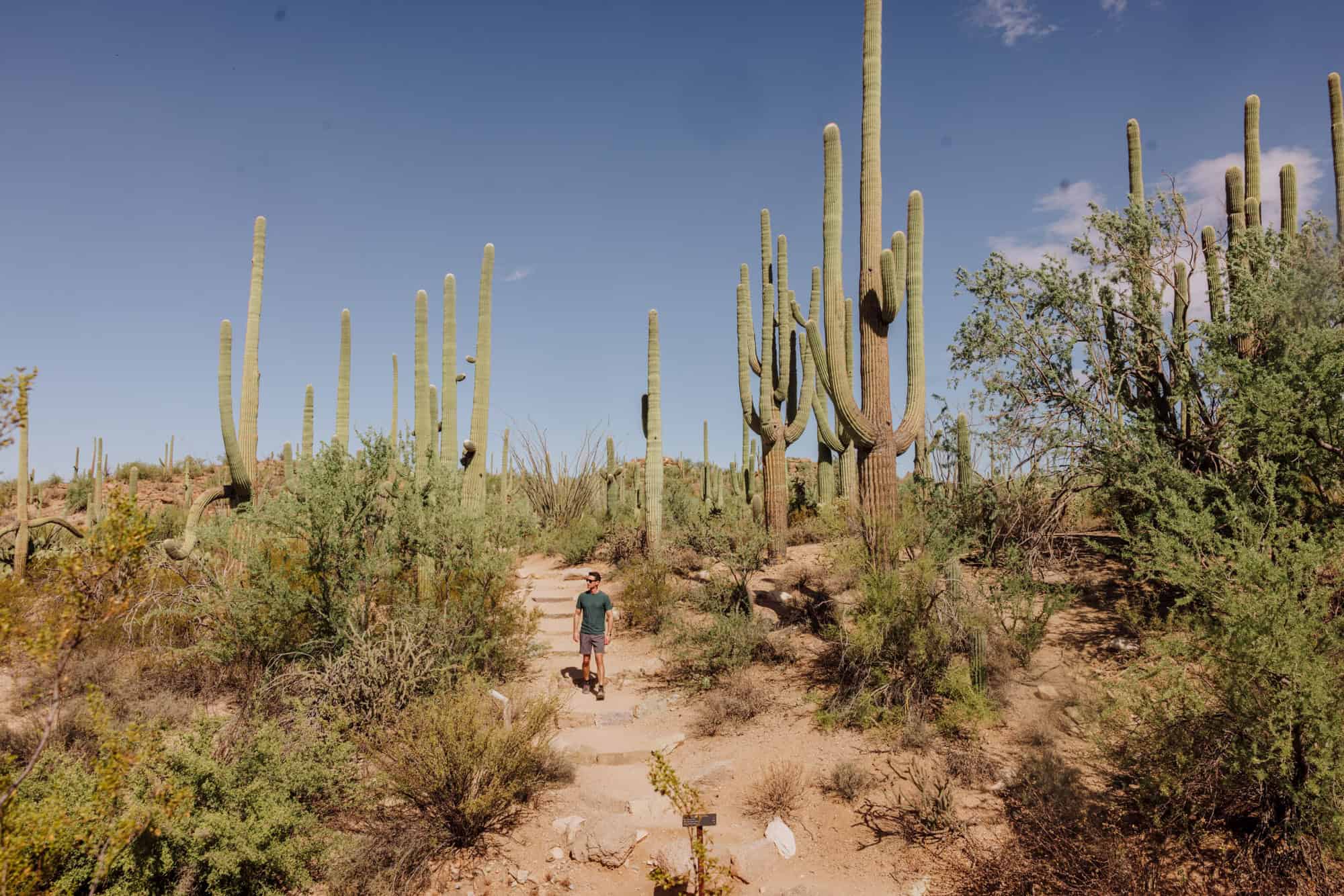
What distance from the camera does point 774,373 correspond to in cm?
1465

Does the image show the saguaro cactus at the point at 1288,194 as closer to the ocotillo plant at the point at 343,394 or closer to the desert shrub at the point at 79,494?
the ocotillo plant at the point at 343,394

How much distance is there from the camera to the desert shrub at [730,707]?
27.7ft

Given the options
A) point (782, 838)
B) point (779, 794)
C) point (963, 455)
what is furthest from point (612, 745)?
point (963, 455)

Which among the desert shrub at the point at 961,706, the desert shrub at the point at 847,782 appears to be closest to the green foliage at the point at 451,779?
the desert shrub at the point at 847,782

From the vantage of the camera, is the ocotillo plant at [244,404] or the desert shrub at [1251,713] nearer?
the desert shrub at [1251,713]

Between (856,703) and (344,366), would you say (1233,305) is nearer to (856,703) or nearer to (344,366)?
(856,703)

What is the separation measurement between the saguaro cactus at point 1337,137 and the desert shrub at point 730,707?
38.8ft

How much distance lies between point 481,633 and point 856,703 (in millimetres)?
4357

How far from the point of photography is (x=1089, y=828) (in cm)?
530

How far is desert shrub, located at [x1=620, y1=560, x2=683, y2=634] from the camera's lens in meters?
12.0

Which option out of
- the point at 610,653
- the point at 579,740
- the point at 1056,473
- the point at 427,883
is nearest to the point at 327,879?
the point at 427,883

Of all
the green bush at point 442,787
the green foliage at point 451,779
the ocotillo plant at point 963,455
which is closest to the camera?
the green bush at point 442,787

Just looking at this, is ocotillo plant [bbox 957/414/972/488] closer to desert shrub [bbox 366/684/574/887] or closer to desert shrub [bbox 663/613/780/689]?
desert shrub [bbox 663/613/780/689]

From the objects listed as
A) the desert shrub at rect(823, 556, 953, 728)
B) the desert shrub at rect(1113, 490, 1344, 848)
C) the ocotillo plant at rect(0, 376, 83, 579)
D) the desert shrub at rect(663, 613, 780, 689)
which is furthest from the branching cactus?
the desert shrub at rect(1113, 490, 1344, 848)
